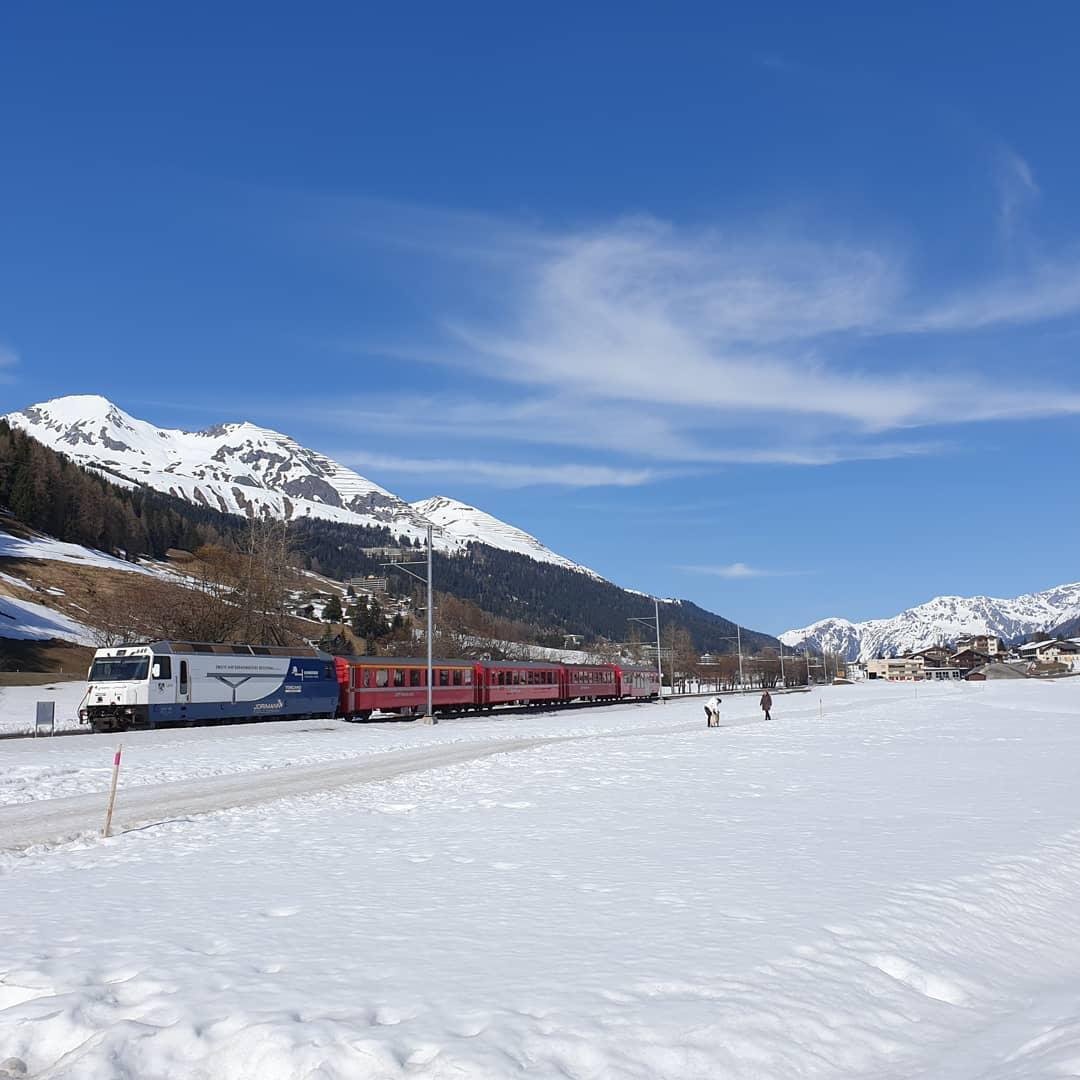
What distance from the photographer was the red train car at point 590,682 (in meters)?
70.6

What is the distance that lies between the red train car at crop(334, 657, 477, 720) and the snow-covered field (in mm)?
29372

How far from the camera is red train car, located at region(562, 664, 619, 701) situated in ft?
232

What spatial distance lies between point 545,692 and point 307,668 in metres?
24.9

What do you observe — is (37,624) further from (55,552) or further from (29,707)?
(29,707)

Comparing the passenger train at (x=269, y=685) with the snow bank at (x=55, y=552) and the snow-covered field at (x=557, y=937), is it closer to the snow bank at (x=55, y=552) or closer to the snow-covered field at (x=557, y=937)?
the snow-covered field at (x=557, y=937)

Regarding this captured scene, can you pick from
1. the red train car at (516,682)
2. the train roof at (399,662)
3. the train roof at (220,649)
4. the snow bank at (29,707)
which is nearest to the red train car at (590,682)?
the red train car at (516,682)

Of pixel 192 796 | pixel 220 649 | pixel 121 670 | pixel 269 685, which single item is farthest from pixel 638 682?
pixel 192 796

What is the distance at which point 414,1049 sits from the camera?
5730mm

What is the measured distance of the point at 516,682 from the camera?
6309 centimetres

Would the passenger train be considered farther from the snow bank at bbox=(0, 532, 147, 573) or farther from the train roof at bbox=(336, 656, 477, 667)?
the snow bank at bbox=(0, 532, 147, 573)

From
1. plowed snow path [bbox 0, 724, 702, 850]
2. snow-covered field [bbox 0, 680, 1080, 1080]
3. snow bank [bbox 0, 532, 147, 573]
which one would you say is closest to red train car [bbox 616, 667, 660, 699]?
plowed snow path [bbox 0, 724, 702, 850]

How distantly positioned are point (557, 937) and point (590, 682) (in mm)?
66291

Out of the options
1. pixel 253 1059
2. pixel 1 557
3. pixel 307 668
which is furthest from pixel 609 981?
pixel 1 557

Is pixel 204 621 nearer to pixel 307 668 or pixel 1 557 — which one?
pixel 307 668
